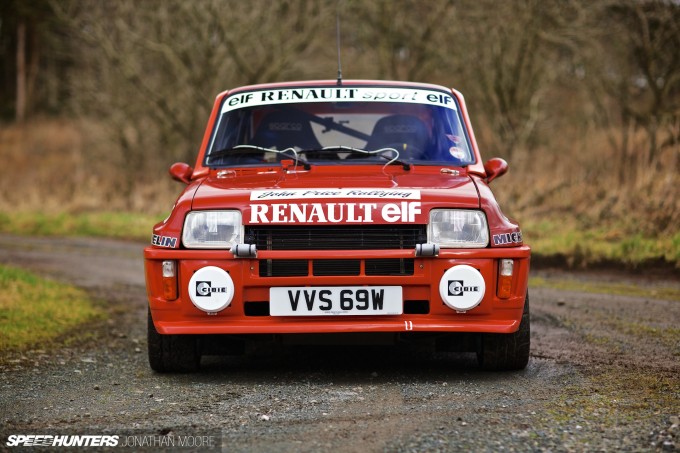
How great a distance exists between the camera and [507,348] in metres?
5.27

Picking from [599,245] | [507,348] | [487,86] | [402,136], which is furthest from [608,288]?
[487,86]

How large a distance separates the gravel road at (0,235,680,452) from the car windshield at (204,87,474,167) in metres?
1.33

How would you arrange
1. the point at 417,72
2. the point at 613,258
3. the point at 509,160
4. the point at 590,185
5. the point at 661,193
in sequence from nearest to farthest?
the point at 613,258, the point at 661,193, the point at 590,185, the point at 509,160, the point at 417,72

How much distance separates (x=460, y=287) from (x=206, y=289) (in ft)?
4.31

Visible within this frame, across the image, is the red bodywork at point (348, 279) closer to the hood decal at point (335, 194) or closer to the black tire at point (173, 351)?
the hood decal at point (335, 194)

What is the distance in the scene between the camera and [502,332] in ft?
16.4

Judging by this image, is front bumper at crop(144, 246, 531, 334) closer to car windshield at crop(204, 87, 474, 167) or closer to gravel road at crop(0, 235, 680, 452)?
gravel road at crop(0, 235, 680, 452)

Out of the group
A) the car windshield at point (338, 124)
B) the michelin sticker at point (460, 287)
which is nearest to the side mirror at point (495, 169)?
the car windshield at point (338, 124)

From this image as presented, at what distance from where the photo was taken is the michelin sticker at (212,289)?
4.97 metres

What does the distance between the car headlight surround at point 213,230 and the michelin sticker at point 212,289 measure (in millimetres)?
146

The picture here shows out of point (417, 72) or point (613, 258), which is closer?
point (613, 258)

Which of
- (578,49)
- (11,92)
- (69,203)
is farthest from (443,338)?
Answer: (11,92)

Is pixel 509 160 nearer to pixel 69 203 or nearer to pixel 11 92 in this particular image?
pixel 69 203

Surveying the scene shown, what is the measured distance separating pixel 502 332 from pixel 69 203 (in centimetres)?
1861
